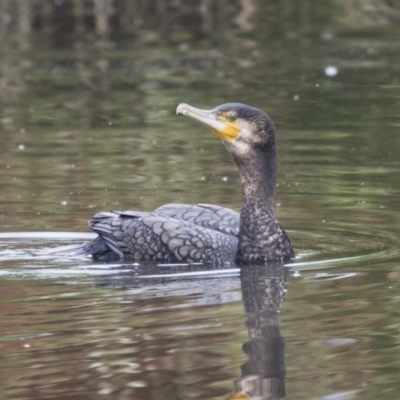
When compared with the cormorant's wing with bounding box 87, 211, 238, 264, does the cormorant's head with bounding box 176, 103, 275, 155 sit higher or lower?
higher

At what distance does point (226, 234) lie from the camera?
9.12m

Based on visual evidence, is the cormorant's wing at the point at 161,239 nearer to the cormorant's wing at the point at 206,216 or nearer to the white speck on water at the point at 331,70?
the cormorant's wing at the point at 206,216

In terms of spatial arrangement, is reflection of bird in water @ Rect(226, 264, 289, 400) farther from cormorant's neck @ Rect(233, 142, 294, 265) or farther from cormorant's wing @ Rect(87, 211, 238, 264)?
cormorant's wing @ Rect(87, 211, 238, 264)

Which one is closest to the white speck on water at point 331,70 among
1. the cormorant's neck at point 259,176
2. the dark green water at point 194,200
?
the dark green water at point 194,200

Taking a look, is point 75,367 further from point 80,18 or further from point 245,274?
point 80,18

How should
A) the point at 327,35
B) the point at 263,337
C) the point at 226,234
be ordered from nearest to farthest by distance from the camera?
the point at 263,337
the point at 226,234
the point at 327,35

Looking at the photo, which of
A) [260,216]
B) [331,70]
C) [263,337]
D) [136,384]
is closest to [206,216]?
[260,216]

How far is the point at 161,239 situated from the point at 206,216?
0.48 meters

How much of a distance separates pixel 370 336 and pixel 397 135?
7116 mm

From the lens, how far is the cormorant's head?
8.74 meters

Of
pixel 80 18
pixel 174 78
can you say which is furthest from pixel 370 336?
pixel 80 18

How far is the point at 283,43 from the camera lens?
2186 cm

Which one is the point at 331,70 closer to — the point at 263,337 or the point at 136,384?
the point at 263,337

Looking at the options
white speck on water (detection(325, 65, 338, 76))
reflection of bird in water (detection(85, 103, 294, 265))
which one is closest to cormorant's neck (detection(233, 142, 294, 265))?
reflection of bird in water (detection(85, 103, 294, 265))
